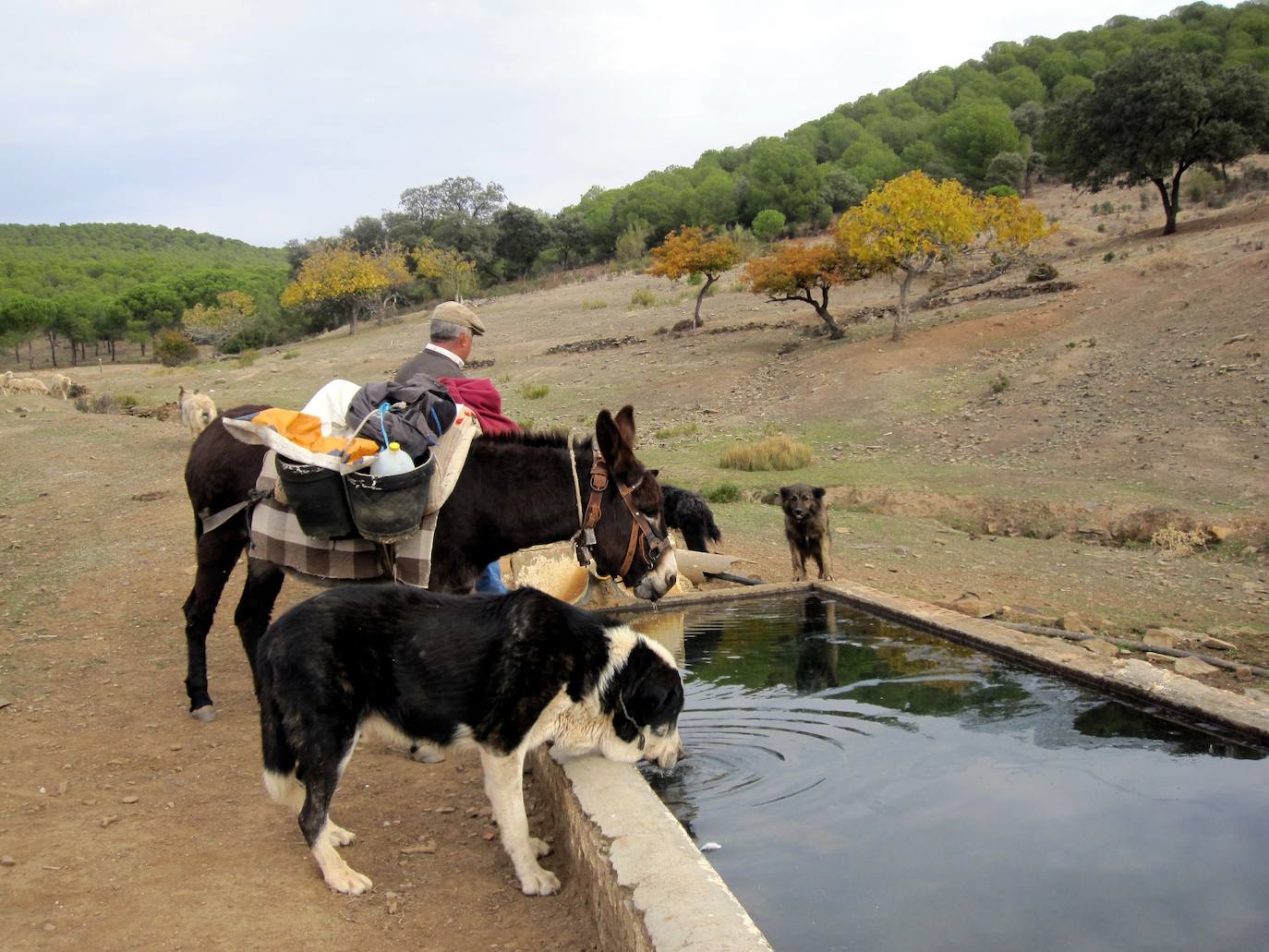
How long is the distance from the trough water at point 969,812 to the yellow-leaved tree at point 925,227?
28243mm

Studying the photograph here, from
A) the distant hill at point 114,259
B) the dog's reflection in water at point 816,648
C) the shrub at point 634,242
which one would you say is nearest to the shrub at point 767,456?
the dog's reflection in water at point 816,648

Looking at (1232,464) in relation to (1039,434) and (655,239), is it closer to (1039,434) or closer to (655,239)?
(1039,434)

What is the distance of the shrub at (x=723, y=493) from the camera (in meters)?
17.7

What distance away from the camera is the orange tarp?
500 cm

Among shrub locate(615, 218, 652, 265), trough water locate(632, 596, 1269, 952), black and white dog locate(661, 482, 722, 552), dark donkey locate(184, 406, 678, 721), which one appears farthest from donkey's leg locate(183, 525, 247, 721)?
shrub locate(615, 218, 652, 265)

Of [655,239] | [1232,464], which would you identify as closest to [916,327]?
[1232,464]

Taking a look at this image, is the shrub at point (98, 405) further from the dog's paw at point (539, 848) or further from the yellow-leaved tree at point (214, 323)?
the yellow-leaved tree at point (214, 323)

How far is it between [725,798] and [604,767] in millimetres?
723

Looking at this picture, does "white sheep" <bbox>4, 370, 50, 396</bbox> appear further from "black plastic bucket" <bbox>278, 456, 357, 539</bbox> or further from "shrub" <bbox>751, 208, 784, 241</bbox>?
"shrub" <bbox>751, 208, 784, 241</bbox>

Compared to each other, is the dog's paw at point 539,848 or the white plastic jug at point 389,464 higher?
the white plastic jug at point 389,464

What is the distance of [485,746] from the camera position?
4090mm

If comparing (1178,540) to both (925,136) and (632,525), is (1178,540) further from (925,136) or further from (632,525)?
(925,136)

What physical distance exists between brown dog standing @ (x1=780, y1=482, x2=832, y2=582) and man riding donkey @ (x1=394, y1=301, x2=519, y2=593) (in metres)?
5.20

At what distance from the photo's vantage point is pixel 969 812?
4488mm
